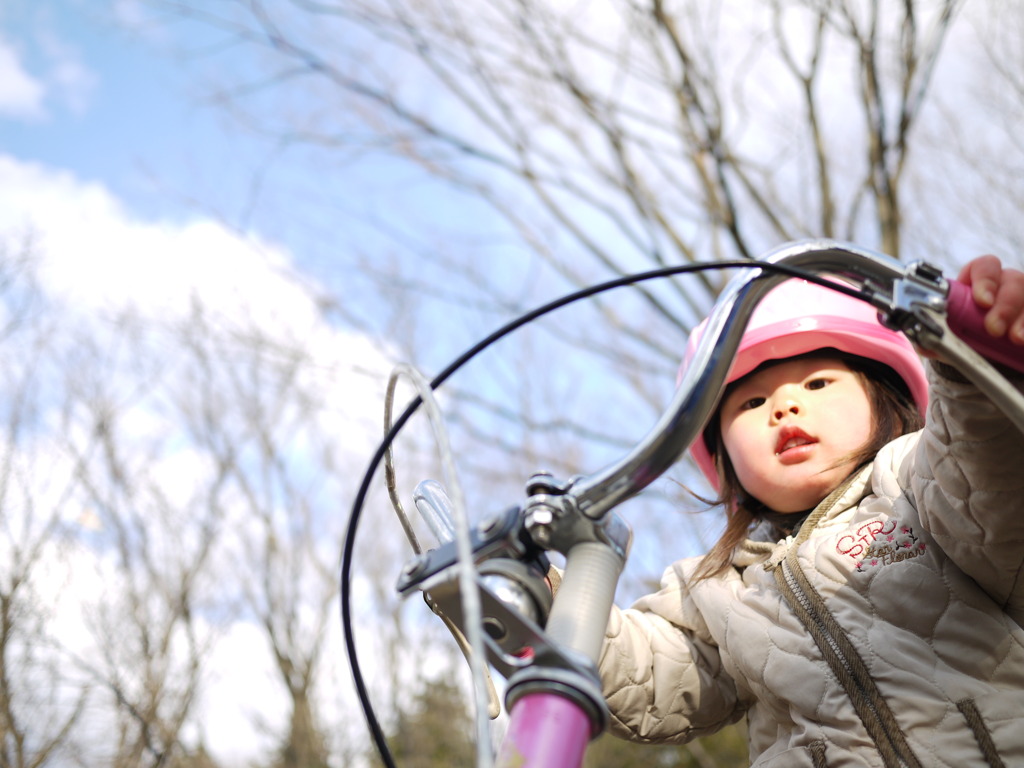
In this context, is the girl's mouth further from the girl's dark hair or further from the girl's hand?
the girl's hand

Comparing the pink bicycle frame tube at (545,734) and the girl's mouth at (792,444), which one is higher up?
the girl's mouth at (792,444)

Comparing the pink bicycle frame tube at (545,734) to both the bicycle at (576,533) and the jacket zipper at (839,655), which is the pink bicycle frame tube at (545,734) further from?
the jacket zipper at (839,655)

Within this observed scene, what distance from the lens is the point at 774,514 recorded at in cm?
208

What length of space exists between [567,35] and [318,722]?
394 inches

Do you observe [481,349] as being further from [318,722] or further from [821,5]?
[318,722]

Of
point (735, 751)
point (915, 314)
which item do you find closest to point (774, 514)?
point (915, 314)

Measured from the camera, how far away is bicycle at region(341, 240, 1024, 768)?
2.60 feet

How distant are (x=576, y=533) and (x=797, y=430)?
43.6 inches

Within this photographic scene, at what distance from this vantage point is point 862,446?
6.20ft

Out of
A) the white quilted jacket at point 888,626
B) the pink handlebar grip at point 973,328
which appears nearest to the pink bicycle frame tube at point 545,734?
the pink handlebar grip at point 973,328

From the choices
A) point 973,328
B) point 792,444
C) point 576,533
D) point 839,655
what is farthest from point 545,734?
point 792,444

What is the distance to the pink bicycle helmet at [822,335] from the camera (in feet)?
6.46

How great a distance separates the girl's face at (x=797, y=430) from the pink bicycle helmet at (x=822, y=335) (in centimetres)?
5

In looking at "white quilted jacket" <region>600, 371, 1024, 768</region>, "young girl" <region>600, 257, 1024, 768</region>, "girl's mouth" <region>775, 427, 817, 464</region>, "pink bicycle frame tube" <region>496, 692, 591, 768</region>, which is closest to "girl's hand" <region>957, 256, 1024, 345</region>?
"young girl" <region>600, 257, 1024, 768</region>
